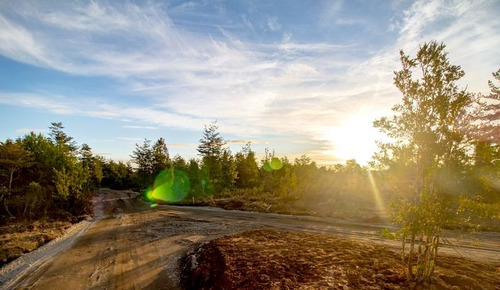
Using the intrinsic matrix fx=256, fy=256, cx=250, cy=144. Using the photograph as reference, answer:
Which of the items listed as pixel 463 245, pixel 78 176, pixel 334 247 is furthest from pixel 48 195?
pixel 463 245

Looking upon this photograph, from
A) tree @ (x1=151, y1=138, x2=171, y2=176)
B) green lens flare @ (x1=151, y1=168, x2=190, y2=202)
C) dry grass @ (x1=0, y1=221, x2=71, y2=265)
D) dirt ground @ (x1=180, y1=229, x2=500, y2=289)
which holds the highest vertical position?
tree @ (x1=151, y1=138, x2=171, y2=176)

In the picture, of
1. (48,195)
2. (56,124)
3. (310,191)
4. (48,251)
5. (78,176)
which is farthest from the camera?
(56,124)

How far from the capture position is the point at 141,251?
1306 cm

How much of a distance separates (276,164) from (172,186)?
2321 centimetres

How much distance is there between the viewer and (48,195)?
2720 cm

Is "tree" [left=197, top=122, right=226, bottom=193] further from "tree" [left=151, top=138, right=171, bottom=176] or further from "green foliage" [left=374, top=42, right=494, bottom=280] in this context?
"green foliage" [left=374, top=42, right=494, bottom=280]

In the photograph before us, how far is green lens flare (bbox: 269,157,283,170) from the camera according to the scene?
56.1 metres

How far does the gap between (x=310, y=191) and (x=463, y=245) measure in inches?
971

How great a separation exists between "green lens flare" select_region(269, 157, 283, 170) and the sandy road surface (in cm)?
3455

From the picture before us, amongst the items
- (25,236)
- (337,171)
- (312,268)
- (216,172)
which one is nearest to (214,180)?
(216,172)

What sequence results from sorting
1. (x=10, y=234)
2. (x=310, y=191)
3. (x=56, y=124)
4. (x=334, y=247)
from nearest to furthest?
(x=334, y=247) < (x=10, y=234) < (x=310, y=191) < (x=56, y=124)

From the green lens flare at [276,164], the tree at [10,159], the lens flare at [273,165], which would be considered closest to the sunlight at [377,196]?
the green lens flare at [276,164]

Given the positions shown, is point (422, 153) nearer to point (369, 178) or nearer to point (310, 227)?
point (310, 227)

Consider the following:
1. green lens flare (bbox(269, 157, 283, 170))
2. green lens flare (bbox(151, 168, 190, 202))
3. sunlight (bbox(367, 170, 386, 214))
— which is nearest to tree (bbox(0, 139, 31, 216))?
green lens flare (bbox(151, 168, 190, 202))
